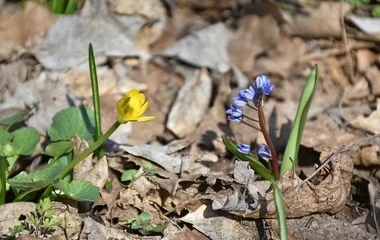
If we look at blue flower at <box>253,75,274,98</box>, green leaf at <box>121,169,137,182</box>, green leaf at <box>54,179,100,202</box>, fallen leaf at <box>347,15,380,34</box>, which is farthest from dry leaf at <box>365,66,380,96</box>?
green leaf at <box>54,179,100,202</box>

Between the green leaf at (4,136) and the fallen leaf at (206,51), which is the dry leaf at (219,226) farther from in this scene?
the fallen leaf at (206,51)

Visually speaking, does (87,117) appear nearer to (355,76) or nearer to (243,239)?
(243,239)

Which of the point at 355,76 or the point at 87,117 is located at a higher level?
the point at 87,117

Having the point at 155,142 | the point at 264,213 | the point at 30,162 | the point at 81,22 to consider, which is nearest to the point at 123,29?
the point at 81,22

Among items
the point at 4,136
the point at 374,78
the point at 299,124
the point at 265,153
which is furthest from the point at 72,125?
the point at 374,78

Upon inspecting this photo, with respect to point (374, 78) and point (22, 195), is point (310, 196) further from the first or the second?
point (374, 78)
